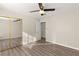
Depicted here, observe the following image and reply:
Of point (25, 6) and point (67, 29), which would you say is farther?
point (67, 29)

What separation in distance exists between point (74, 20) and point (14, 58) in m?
4.25

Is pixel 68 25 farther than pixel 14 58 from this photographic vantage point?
Yes

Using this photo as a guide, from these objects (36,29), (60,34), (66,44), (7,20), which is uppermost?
(7,20)

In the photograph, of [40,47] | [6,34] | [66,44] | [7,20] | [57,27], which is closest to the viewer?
[6,34]

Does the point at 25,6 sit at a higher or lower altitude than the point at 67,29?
higher

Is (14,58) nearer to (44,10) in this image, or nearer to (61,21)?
(44,10)

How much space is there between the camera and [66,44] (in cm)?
453

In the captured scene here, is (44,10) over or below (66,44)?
over

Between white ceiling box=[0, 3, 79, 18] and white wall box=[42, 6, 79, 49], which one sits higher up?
white ceiling box=[0, 3, 79, 18]

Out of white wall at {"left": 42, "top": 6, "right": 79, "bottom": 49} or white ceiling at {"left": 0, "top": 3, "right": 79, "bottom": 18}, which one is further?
white wall at {"left": 42, "top": 6, "right": 79, "bottom": 49}

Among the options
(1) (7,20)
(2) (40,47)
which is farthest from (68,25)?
(1) (7,20)

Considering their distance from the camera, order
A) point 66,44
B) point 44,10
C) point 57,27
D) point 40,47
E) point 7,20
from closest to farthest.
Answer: point 7,20 < point 44,10 < point 40,47 < point 66,44 < point 57,27

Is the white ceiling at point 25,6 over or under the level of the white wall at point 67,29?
over

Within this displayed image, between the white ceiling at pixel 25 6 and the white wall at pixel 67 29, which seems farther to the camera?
the white wall at pixel 67 29
